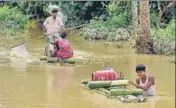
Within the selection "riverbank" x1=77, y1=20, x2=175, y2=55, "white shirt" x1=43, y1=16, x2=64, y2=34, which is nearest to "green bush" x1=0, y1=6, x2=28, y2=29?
"riverbank" x1=77, y1=20, x2=175, y2=55

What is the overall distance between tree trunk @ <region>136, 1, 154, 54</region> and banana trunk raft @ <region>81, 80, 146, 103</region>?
645 centimetres

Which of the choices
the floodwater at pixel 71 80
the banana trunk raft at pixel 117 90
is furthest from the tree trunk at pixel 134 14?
the banana trunk raft at pixel 117 90

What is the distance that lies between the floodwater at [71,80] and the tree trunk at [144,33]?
1.36 feet

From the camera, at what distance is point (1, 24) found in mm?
23078

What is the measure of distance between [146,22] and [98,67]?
3.93 meters

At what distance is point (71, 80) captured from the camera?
11.3m

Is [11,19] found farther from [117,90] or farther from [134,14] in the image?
[117,90]

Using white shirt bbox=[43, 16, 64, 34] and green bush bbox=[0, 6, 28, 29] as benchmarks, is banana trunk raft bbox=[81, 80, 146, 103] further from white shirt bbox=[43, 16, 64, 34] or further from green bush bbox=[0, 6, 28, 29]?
green bush bbox=[0, 6, 28, 29]

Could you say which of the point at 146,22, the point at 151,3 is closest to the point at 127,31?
the point at 151,3

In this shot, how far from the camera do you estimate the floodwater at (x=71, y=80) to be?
29.5 feet

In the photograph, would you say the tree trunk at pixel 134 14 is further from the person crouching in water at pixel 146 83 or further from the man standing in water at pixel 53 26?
the person crouching in water at pixel 146 83

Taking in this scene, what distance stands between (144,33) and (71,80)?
19.4 feet

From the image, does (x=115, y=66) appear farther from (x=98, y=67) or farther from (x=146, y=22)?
(x=146, y=22)

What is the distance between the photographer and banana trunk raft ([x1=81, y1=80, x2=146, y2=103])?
29.8 feet
